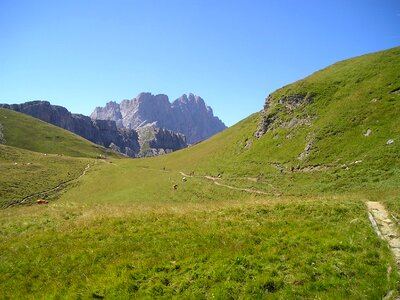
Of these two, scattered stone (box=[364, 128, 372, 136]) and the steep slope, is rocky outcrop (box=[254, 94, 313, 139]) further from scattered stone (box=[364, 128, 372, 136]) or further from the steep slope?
scattered stone (box=[364, 128, 372, 136])

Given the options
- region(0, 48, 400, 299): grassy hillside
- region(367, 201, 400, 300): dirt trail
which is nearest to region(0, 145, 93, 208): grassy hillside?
region(0, 48, 400, 299): grassy hillside

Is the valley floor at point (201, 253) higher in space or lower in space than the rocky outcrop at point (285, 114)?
lower

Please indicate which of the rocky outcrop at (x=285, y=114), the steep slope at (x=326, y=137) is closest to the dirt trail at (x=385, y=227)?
the steep slope at (x=326, y=137)

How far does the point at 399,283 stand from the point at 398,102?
154 ft

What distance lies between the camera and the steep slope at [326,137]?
41688 mm

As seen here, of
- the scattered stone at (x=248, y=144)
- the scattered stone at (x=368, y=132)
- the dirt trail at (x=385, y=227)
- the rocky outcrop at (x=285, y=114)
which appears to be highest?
the rocky outcrop at (x=285, y=114)

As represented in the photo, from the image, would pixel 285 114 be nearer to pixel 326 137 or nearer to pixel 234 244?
pixel 326 137

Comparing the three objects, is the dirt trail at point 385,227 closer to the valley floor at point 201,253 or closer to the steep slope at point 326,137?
the valley floor at point 201,253

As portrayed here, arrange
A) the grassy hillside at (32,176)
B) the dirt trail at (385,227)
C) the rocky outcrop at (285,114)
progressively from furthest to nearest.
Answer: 1. the grassy hillside at (32,176)
2. the rocky outcrop at (285,114)
3. the dirt trail at (385,227)

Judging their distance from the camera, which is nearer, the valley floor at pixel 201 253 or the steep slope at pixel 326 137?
the valley floor at pixel 201 253

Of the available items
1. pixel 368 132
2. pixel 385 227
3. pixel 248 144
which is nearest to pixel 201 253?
pixel 385 227

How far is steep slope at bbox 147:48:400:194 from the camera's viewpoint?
137ft

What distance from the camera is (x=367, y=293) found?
1272cm

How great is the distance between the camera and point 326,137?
53.4 meters
